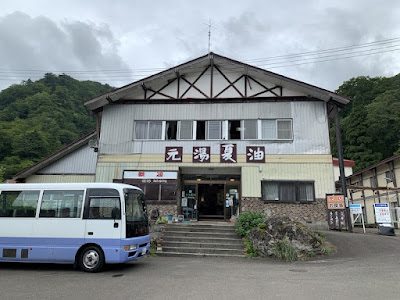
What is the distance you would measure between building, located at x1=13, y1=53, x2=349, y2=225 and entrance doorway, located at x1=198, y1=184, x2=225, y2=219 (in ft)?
0.17

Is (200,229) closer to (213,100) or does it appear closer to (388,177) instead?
→ (213,100)

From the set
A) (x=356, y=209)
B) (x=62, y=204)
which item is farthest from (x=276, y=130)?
(x=62, y=204)

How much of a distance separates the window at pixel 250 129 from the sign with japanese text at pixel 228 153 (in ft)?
2.85

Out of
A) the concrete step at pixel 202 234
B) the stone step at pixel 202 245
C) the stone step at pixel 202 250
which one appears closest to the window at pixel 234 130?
the concrete step at pixel 202 234

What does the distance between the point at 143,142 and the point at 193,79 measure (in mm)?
4386

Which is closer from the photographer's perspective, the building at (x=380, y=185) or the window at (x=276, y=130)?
the window at (x=276, y=130)

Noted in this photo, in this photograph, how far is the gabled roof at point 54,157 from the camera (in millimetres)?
16203

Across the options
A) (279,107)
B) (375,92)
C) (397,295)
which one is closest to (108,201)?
(397,295)

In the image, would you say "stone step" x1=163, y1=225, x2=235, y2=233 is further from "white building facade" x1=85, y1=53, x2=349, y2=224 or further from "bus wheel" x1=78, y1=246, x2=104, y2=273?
"bus wheel" x1=78, y1=246, x2=104, y2=273

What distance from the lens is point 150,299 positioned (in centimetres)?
477

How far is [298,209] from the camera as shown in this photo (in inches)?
526

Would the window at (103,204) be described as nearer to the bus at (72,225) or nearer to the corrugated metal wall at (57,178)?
the bus at (72,225)

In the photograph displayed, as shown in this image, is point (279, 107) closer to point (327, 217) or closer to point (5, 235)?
point (327, 217)

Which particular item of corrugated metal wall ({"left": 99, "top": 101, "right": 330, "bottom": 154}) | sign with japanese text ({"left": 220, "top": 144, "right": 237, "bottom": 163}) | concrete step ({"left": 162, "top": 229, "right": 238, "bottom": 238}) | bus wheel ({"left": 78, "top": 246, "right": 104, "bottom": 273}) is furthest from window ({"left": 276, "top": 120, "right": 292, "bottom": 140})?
bus wheel ({"left": 78, "top": 246, "right": 104, "bottom": 273})
